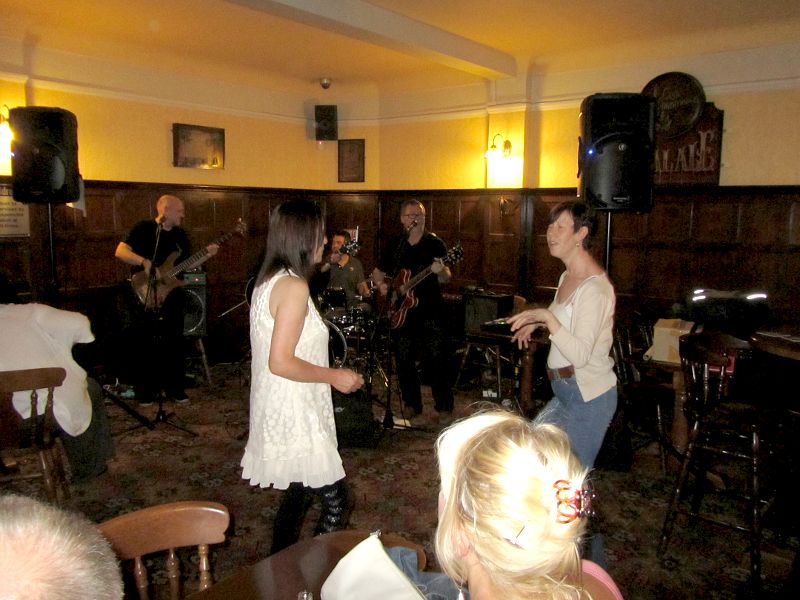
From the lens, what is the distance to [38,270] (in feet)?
18.4

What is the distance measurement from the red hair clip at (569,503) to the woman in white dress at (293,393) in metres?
1.15

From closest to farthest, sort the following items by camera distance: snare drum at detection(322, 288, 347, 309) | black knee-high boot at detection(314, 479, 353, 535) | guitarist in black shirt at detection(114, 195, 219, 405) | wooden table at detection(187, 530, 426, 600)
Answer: wooden table at detection(187, 530, 426, 600) < black knee-high boot at detection(314, 479, 353, 535) < guitarist in black shirt at detection(114, 195, 219, 405) < snare drum at detection(322, 288, 347, 309)

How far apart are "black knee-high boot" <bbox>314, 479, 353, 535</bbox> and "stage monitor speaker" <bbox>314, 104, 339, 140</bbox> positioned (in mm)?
6368

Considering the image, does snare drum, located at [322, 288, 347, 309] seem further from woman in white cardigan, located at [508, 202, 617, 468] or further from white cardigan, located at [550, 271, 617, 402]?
white cardigan, located at [550, 271, 617, 402]

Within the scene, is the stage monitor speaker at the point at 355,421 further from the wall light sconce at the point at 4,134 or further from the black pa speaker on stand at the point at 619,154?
the wall light sconce at the point at 4,134

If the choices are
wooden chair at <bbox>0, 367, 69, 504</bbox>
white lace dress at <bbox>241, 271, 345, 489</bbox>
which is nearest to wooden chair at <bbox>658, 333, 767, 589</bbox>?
white lace dress at <bbox>241, 271, 345, 489</bbox>

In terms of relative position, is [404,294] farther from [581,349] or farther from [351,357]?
[581,349]

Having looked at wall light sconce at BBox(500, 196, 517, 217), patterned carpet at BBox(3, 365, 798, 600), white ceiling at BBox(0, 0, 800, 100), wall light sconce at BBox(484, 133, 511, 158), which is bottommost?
patterned carpet at BBox(3, 365, 798, 600)

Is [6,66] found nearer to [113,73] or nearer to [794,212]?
[113,73]

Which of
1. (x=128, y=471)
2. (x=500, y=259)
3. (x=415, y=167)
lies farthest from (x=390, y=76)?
(x=128, y=471)

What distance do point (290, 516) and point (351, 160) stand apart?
6.45 meters

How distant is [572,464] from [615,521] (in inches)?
100

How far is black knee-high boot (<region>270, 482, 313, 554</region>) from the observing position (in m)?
2.08

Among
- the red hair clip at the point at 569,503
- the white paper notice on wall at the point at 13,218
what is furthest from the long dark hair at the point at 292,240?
the white paper notice on wall at the point at 13,218
